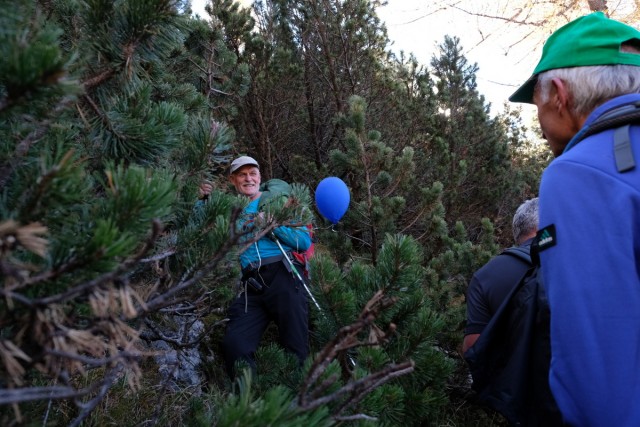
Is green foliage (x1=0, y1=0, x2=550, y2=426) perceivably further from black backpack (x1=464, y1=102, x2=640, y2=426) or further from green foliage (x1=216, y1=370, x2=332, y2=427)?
black backpack (x1=464, y1=102, x2=640, y2=426)

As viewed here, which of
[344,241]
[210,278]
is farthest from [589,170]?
[344,241]

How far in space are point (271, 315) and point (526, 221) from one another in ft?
5.85

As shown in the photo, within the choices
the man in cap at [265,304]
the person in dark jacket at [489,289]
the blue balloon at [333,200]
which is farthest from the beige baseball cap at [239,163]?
the person in dark jacket at [489,289]

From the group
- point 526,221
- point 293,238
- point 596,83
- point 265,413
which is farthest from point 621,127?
point 293,238

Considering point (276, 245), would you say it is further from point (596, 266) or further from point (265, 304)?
point (596, 266)

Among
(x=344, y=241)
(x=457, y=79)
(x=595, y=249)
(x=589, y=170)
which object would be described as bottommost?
(x=344, y=241)

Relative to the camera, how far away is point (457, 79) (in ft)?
22.1

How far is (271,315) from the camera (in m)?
3.31

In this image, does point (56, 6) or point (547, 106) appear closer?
point (547, 106)

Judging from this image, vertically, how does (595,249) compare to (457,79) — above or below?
below

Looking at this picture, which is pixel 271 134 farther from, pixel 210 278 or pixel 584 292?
pixel 584 292

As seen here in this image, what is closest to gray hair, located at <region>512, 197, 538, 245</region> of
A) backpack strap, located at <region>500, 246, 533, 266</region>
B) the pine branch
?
backpack strap, located at <region>500, 246, 533, 266</region>

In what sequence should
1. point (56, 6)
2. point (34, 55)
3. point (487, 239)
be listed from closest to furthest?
point (34, 55), point (56, 6), point (487, 239)

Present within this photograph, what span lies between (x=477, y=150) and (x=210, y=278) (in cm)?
600
